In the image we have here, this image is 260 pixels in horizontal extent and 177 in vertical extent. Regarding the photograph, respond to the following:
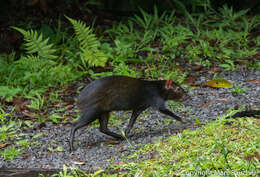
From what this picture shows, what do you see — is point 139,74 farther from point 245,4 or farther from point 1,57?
point 245,4

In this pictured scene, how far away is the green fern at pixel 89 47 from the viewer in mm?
7184

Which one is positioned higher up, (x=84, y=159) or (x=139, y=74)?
(x=139, y=74)

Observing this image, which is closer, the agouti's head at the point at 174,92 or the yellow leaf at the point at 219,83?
the agouti's head at the point at 174,92

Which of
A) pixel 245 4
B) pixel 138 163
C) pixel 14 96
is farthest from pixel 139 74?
pixel 245 4

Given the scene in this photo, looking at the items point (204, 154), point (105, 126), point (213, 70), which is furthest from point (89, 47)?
point (204, 154)

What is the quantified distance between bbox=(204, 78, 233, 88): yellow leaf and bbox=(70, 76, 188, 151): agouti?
51.3 inches

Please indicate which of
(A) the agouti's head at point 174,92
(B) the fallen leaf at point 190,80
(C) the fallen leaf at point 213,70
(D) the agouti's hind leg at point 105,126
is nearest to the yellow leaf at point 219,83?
(B) the fallen leaf at point 190,80

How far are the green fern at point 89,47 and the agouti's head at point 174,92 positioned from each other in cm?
174

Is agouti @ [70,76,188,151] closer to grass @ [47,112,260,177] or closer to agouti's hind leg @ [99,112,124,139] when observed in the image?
agouti's hind leg @ [99,112,124,139]

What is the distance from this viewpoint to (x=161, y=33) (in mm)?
8359

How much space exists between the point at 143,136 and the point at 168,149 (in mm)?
1009

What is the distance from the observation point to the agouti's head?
558cm

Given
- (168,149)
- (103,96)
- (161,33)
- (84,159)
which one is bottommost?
(84,159)

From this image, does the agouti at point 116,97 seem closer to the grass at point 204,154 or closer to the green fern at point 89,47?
the grass at point 204,154
